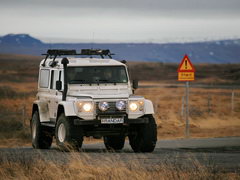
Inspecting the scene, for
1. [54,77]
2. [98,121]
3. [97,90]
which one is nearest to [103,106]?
[98,121]

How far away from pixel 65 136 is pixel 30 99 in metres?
34.8

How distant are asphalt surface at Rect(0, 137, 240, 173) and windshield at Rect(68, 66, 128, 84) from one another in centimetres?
186

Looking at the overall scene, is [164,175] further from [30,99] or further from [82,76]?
[30,99]

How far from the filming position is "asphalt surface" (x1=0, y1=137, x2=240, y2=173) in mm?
14938

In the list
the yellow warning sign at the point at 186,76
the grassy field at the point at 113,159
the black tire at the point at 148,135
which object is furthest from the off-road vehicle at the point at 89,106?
the yellow warning sign at the point at 186,76

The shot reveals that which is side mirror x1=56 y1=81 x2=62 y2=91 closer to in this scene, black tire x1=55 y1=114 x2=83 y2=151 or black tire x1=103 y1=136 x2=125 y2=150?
black tire x1=55 y1=114 x2=83 y2=151

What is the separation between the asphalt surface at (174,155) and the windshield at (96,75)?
6.09 feet

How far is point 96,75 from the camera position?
1936cm

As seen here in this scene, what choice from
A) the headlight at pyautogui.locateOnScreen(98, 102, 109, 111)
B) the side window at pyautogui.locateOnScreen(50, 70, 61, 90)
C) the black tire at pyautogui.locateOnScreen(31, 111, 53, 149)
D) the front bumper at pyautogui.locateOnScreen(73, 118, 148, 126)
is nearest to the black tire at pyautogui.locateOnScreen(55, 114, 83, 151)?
the front bumper at pyautogui.locateOnScreen(73, 118, 148, 126)

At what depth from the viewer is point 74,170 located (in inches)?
506

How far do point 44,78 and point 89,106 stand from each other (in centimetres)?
347

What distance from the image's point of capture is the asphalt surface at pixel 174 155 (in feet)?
49.0

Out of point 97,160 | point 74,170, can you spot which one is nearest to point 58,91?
point 97,160

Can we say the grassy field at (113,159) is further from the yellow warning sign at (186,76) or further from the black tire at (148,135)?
the yellow warning sign at (186,76)
